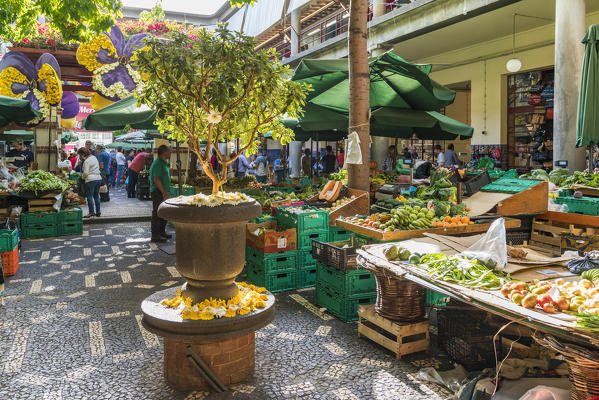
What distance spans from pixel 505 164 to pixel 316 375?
13899 millimetres

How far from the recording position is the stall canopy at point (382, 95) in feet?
26.4

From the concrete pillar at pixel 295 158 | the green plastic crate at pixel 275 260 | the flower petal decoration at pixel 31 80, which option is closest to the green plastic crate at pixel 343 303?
the green plastic crate at pixel 275 260

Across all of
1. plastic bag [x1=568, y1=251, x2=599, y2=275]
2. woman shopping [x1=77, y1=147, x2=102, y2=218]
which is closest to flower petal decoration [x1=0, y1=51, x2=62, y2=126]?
woman shopping [x1=77, y1=147, x2=102, y2=218]

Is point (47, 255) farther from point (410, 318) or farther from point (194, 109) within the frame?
point (410, 318)

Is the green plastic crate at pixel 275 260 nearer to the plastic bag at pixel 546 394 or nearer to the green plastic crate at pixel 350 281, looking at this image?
the green plastic crate at pixel 350 281

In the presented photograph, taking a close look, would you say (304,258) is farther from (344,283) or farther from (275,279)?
(344,283)

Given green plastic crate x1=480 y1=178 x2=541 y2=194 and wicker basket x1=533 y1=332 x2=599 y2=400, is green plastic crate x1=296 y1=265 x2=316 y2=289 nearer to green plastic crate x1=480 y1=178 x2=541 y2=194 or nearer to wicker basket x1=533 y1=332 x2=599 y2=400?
green plastic crate x1=480 y1=178 x2=541 y2=194

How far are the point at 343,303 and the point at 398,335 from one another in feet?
3.29

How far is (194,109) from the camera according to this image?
13.6 feet

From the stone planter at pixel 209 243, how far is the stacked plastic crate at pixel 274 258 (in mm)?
2034

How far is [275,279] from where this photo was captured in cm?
597

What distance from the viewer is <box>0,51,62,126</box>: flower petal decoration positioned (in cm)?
1120

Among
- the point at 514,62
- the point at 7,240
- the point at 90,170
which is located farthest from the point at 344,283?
the point at 514,62

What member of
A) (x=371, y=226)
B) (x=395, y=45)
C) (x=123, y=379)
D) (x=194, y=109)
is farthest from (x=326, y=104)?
(x=395, y=45)
